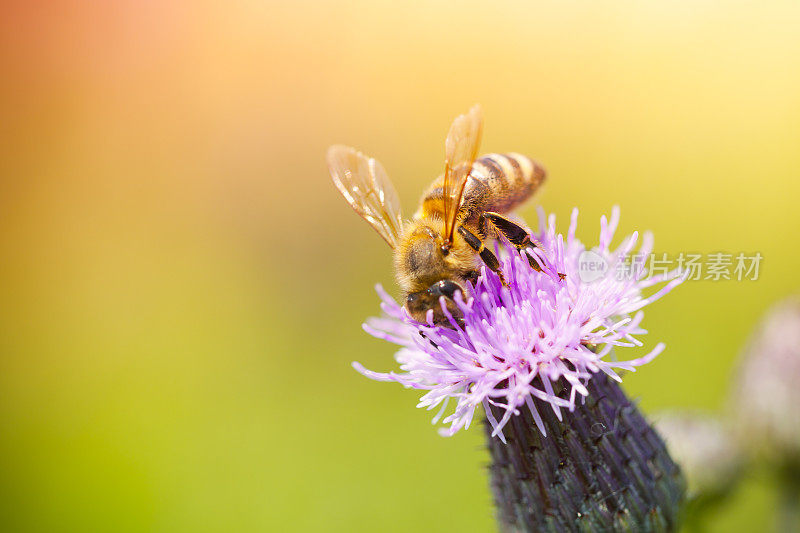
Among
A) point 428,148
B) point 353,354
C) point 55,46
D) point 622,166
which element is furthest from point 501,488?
point 55,46

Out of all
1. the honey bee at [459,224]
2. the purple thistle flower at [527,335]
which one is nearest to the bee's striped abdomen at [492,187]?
the honey bee at [459,224]

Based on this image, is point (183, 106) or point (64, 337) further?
point (183, 106)

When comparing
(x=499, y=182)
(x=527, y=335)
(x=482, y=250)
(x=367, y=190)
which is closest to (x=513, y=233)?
(x=482, y=250)

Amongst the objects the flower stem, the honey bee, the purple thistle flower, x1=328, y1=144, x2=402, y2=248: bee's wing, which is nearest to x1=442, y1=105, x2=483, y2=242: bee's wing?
the honey bee

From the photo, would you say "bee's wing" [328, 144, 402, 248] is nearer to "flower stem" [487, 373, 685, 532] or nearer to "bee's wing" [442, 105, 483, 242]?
"bee's wing" [442, 105, 483, 242]

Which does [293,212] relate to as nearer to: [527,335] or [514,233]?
[514,233]

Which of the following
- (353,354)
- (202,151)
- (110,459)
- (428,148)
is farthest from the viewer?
(202,151)

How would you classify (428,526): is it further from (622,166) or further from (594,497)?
(622,166)
